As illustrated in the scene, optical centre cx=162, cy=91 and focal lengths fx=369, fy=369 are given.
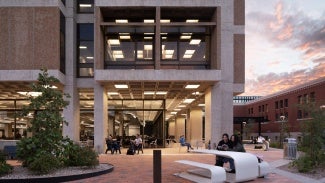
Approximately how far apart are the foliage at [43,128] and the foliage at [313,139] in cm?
1028

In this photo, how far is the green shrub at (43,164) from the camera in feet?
44.9

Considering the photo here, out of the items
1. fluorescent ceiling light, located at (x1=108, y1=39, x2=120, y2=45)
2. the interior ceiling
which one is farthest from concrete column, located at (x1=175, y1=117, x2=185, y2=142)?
fluorescent ceiling light, located at (x1=108, y1=39, x2=120, y2=45)

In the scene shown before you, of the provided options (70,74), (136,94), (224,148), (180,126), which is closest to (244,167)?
(224,148)

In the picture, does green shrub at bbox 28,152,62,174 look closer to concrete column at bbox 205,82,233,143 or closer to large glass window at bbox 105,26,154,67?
concrete column at bbox 205,82,233,143

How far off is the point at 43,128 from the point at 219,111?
45.1 feet

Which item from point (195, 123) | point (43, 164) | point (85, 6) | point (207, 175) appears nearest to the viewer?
point (207, 175)

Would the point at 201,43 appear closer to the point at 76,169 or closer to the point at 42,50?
the point at 42,50

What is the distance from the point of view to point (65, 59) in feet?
93.4

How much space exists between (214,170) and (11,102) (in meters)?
26.2

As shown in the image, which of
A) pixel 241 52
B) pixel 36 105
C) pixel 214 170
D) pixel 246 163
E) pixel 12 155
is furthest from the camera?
pixel 241 52

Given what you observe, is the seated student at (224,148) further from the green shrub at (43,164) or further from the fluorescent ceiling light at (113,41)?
the fluorescent ceiling light at (113,41)

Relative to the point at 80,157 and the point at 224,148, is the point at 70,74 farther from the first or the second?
the point at 224,148

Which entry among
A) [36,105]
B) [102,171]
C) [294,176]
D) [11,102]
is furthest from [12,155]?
[294,176]

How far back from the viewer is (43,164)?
13688 millimetres
